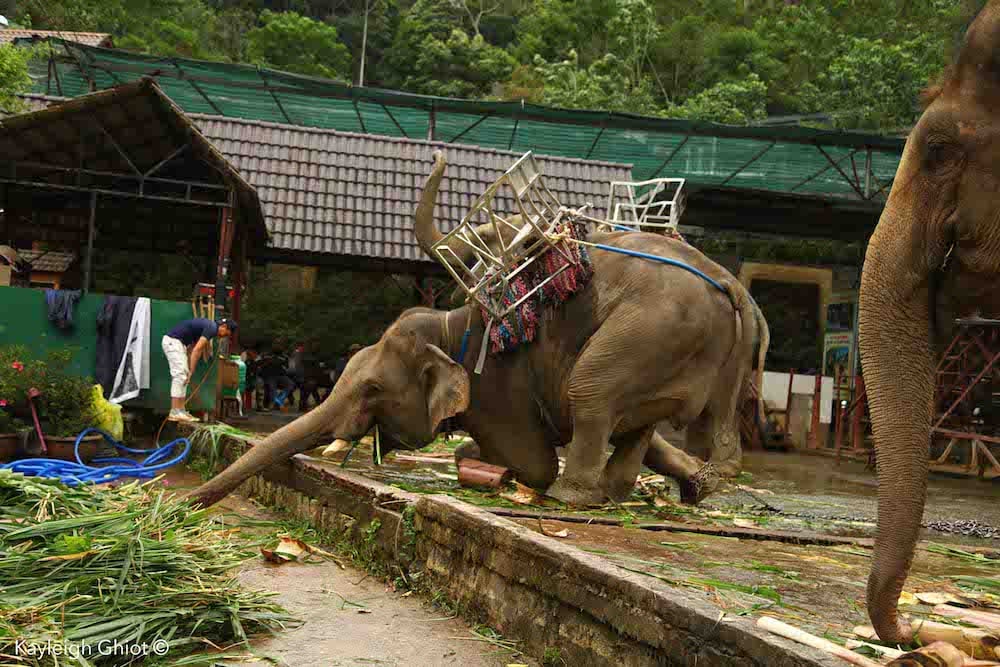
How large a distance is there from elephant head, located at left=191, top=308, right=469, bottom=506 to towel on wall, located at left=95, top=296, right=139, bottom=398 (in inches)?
233

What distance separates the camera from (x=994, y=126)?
2766 millimetres

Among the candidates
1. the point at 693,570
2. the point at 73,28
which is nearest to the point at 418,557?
the point at 693,570

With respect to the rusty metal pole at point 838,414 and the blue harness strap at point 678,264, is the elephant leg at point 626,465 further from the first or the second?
the rusty metal pole at point 838,414

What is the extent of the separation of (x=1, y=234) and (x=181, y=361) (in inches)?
236

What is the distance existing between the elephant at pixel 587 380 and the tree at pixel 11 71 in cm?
659

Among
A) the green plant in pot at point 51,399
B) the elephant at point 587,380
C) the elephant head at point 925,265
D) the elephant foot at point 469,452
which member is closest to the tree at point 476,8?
the green plant in pot at point 51,399

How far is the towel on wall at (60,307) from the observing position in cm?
1173

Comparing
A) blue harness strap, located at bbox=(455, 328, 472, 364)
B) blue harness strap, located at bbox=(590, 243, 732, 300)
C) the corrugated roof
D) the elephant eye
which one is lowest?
blue harness strap, located at bbox=(455, 328, 472, 364)

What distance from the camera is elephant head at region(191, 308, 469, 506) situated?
685 cm

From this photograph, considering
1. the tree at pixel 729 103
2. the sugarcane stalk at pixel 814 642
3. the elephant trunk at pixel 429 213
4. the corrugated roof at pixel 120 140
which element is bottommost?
the sugarcane stalk at pixel 814 642

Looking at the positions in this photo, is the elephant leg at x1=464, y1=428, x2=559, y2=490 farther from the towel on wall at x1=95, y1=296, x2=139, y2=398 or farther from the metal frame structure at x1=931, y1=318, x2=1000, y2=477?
the metal frame structure at x1=931, y1=318, x2=1000, y2=477

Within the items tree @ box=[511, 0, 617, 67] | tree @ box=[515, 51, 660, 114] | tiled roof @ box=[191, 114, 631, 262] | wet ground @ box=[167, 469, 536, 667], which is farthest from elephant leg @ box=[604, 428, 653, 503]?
tree @ box=[511, 0, 617, 67]

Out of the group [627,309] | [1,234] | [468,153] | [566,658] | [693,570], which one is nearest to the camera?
[566,658]

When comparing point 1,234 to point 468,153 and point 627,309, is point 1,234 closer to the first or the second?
point 468,153
